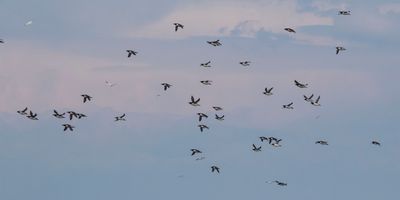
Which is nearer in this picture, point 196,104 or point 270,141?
point 196,104

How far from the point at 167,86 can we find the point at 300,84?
83.1ft

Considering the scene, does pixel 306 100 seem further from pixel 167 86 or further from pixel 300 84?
pixel 167 86

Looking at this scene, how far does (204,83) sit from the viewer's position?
595ft

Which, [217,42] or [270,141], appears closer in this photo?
[217,42]

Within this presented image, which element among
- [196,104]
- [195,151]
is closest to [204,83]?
[196,104]

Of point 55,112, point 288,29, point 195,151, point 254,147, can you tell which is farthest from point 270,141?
point 55,112

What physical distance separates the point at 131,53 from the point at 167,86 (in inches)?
401

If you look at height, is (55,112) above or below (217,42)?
below

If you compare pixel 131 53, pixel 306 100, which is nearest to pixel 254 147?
pixel 306 100

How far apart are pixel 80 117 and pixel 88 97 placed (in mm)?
6147

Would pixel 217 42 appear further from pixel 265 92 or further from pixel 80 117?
pixel 80 117

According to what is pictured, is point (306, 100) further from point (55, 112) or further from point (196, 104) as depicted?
point (55, 112)

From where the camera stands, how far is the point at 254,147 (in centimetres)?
19688

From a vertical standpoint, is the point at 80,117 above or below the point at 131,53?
below
